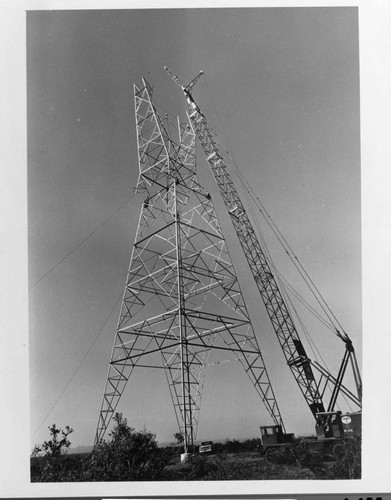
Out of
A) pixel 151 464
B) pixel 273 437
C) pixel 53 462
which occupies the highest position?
pixel 53 462

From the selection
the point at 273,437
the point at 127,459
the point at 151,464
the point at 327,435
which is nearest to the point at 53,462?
the point at 127,459

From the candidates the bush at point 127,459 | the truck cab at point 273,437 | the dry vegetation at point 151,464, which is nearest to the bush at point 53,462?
the dry vegetation at point 151,464

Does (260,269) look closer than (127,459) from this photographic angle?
No

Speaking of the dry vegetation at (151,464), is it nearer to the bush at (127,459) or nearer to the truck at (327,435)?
the bush at (127,459)

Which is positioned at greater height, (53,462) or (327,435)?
(53,462)

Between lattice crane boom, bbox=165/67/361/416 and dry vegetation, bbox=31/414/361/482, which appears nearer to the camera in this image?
dry vegetation, bbox=31/414/361/482

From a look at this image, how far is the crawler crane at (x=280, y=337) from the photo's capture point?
23039 mm

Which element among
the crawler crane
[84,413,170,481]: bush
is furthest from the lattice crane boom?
[84,413,170,481]: bush

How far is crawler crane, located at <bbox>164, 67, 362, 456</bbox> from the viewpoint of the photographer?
75.6 ft

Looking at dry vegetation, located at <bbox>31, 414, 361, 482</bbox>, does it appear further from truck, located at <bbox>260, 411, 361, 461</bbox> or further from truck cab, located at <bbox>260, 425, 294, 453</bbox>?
truck cab, located at <bbox>260, 425, 294, 453</bbox>

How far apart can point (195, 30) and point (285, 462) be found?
1678 cm

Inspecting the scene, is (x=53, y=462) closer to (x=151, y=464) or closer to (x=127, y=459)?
(x=127, y=459)

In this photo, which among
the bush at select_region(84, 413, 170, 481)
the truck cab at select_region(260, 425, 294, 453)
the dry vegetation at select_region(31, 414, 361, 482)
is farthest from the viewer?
the truck cab at select_region(260, 425, 294, 453)

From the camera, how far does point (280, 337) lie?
30922mm
